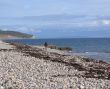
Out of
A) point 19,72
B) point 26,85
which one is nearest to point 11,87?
point 26,85

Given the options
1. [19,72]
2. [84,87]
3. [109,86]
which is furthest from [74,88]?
[19,72]

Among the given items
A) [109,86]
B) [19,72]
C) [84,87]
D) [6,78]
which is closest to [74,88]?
[84,87]

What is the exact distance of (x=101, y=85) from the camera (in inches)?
711

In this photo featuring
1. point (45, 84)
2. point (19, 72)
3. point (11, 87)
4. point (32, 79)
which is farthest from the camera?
point (19, 72)

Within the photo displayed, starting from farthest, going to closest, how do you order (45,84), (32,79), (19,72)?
(19,72) < (32,79) < (45,84)

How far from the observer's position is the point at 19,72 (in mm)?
21859

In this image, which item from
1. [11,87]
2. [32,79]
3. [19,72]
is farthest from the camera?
[19,72]

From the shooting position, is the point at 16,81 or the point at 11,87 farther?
the point at 16,81

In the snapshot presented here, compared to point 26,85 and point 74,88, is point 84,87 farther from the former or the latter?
point 26,85

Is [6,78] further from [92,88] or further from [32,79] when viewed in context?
[92,88]

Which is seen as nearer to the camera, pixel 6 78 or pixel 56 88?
pixel 56 88

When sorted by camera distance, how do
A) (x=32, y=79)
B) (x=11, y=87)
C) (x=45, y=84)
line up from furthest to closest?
1. (x=32, y=79)
2. (x=45, y=84)
3. (x=11, y=87)

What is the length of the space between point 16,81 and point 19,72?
4.41m

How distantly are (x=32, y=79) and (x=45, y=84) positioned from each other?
5.18 feet
